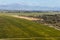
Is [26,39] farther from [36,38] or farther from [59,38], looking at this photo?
[59,38]

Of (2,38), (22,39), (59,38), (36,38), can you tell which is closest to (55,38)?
(59,38)

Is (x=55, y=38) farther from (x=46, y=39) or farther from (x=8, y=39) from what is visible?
(x=8, y=39)

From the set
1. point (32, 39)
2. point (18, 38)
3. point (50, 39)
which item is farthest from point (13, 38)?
point (50, 39)

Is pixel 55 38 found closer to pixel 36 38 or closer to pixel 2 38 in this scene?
pixel 36 38

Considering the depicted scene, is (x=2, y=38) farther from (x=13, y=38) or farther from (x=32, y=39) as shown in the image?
(x=32, y=39)

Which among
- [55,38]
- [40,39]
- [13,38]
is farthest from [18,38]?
[55,38]

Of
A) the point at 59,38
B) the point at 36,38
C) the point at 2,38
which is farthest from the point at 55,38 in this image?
the point at 2,38
